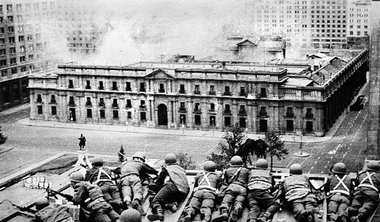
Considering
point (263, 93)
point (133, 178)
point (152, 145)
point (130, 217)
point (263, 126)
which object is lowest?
point (152, 145)

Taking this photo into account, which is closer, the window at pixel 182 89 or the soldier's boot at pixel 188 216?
the soldier's boot at pixel 188 216

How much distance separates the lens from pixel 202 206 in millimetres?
21547

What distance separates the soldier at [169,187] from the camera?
21875 millimetres

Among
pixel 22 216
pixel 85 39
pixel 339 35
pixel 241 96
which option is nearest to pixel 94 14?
pixel 85 39

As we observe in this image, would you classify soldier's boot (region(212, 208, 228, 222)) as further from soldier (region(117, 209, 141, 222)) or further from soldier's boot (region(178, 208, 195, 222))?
soldier (region(117, 209, 141, 222))

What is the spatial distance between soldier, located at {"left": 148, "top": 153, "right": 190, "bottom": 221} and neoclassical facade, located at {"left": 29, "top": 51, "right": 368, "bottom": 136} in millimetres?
82137

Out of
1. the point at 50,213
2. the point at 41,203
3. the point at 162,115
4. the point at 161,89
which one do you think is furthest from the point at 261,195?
the point at 162,115

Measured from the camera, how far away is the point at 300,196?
2150 cm

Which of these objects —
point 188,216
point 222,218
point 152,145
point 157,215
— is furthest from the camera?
point 152,145

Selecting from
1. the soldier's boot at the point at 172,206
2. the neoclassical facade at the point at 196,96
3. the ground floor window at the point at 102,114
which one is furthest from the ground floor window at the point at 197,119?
the soldier's boot at the point at 172,206

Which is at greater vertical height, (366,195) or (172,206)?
(366,195)

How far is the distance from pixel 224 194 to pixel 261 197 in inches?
50.9

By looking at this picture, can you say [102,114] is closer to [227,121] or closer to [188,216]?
[227,121]

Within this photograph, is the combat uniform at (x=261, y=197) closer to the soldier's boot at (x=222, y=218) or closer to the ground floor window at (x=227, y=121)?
the soldier's boot at (x=222, y=218)
